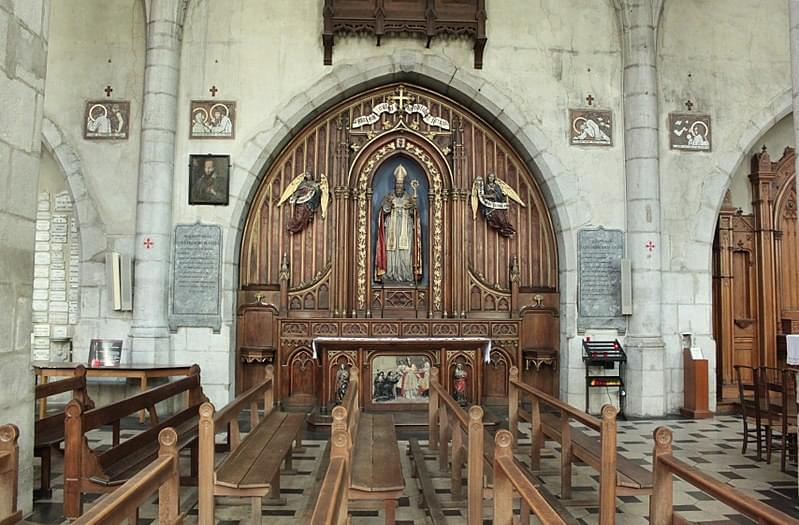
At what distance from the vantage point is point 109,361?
7973mm

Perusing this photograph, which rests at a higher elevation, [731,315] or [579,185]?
[579,185]

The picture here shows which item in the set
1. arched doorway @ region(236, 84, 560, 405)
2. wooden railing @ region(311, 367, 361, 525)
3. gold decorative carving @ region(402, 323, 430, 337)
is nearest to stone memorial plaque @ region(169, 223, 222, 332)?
arched doorway @ region(236, 84, 560, 405)

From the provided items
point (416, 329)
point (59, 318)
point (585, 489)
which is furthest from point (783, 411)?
point (59, 318)

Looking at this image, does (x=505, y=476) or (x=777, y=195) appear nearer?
(x=505, y=476)

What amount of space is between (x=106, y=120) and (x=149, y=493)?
23.4ft

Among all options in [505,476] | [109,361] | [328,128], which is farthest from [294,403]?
[505,476]

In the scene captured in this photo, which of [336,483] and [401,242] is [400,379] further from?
[336,483]

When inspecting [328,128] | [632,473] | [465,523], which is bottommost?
[465,523]

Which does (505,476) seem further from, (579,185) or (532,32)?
(532,32)

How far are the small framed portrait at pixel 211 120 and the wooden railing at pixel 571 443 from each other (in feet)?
16.4

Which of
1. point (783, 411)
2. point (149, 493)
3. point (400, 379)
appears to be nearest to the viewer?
point (149, 493)

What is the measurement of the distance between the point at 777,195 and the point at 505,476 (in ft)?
28.5

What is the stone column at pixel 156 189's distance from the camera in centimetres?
843

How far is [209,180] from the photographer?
29.0 ft
